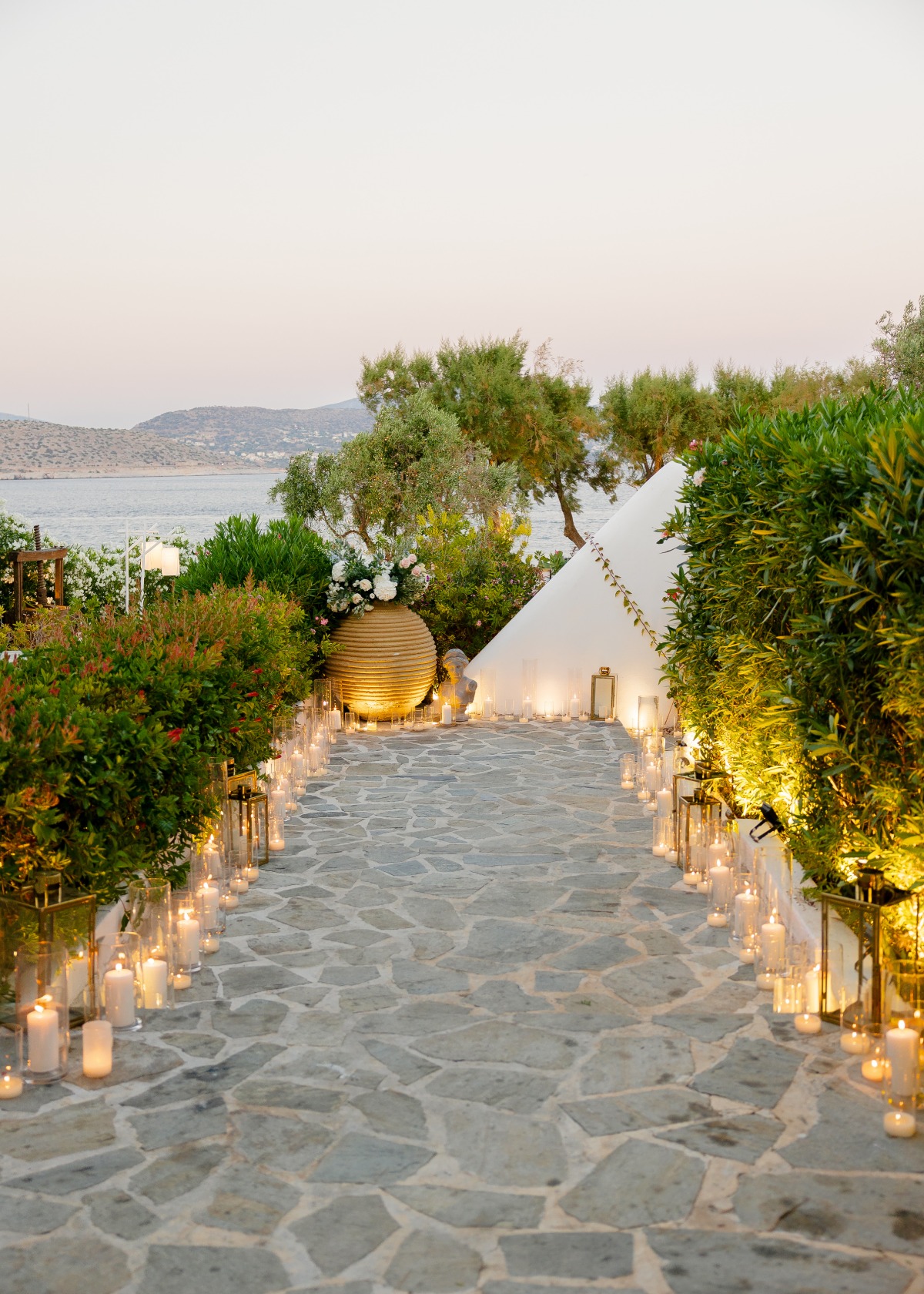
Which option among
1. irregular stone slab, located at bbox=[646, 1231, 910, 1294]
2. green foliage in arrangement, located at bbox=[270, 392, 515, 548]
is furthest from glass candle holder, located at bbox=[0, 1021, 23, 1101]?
green foliage in arrangement, located at bbox=[270, 392, 515, 548]

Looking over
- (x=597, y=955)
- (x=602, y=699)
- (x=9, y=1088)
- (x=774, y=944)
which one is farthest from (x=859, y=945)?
(x=602, y=699)

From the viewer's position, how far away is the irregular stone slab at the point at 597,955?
5066 millimetres

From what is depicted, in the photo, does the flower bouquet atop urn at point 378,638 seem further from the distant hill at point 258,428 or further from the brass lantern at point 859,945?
the distant hill at point 258,428

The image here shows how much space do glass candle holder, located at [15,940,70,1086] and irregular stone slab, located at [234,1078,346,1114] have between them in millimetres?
683

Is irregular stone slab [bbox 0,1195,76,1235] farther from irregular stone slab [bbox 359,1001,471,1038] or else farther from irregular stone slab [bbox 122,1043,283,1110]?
irregular stone slab [bbox 359,1001,471,1038]

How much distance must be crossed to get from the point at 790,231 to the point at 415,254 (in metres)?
9.00

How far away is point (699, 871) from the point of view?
6141mm

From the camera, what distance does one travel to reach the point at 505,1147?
3545 millimetres

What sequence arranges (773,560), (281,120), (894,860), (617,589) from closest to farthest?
(894,860)
(773,560)
(617,589)
(281,120)

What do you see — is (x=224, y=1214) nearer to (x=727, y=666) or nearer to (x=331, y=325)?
(x=727, y=666)

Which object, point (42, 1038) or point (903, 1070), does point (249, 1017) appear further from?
point (903, 1070)

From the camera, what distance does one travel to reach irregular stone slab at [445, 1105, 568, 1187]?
3387 millimetres

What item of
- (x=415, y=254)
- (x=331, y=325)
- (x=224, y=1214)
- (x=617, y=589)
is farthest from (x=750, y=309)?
(x=224, y=1214)

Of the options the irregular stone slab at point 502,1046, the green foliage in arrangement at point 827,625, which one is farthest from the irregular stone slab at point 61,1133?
the green foliage in arrangement at point 827,625
